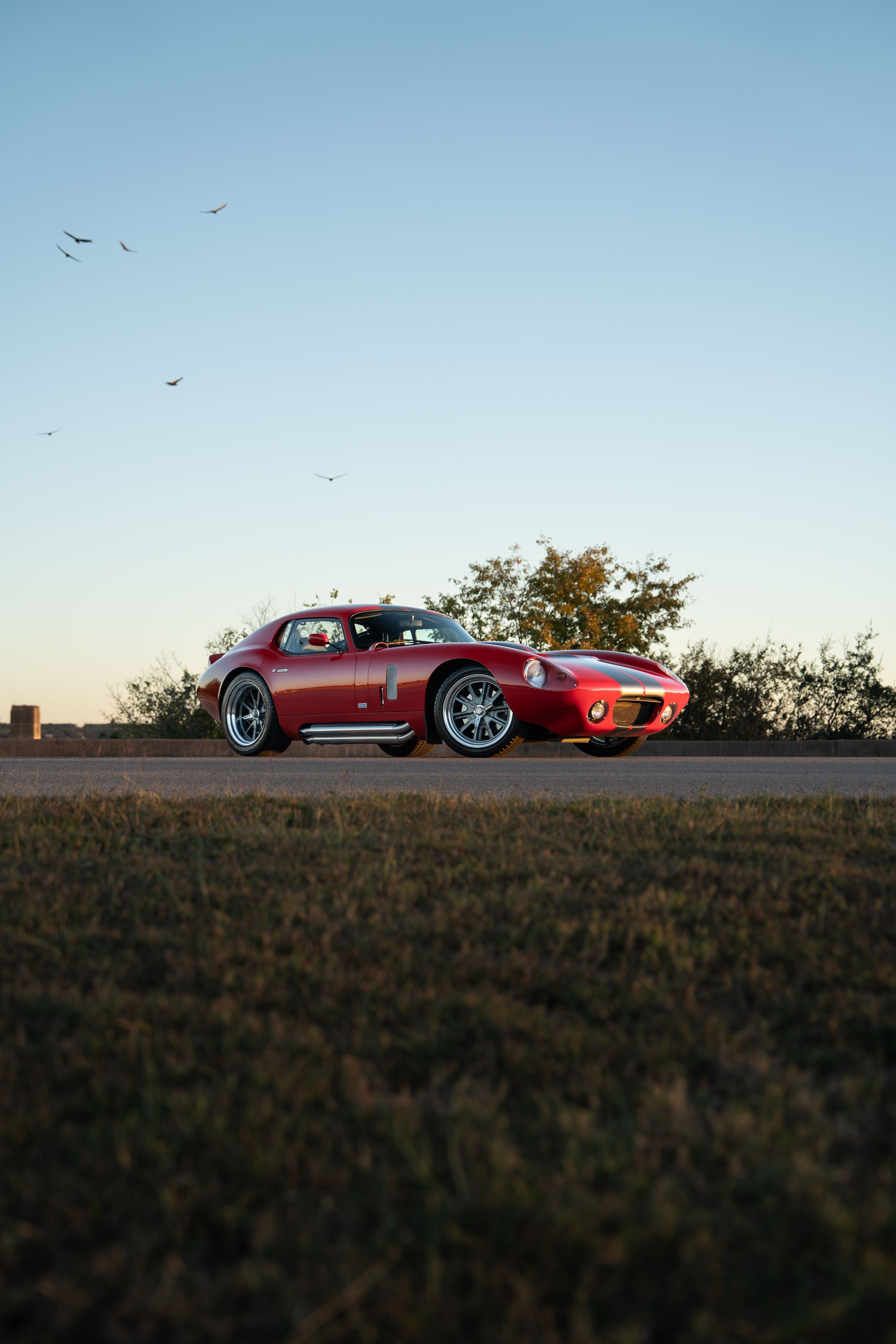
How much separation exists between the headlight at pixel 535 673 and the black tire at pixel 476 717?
0.34 metres

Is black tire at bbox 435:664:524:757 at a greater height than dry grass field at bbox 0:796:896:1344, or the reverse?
black tire at bbox 435:664:524:757

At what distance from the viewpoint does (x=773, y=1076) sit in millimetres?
2416

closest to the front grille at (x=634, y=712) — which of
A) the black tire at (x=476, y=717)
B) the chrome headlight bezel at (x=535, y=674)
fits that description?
the chrome headlight bezel at (x=535, y=674)

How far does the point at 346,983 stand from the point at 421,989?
8.4 inches

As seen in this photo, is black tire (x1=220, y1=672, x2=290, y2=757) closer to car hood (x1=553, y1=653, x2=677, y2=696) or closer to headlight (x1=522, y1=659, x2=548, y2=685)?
headlight (x1=522, y1=659, x2=548, y2=685)

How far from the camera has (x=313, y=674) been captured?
35.6 ft

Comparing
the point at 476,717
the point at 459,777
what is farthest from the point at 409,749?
the point at 459,777

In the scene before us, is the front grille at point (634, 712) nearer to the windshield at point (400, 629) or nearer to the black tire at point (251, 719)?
the windshield at point (400, 629)

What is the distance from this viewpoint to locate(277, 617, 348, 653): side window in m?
10.8

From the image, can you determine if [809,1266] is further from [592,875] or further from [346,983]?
[592,875]

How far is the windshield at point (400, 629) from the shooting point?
10672mm

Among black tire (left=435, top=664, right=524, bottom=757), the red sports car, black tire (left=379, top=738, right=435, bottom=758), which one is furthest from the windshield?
black tire (left=379, top=738, right=435, bottom=758)

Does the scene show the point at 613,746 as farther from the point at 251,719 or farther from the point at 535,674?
the point at 251,719

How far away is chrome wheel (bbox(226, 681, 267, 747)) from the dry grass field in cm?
722
